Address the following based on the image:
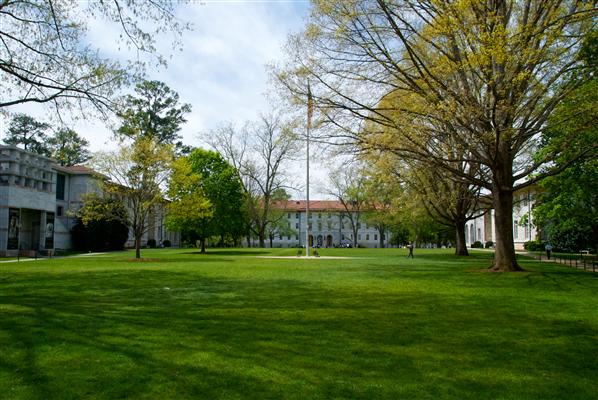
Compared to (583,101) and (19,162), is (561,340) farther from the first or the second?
(19,162)

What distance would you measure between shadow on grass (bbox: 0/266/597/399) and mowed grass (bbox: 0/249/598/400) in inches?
0.9

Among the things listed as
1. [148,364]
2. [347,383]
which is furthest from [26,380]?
[347,383]

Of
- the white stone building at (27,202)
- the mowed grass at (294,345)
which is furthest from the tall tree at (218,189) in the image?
the mowed grass at (294,345)

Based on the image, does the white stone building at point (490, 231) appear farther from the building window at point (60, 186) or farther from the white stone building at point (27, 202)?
the building window at point (60, 186)

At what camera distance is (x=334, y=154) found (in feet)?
78.5

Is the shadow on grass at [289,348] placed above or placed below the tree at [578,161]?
below

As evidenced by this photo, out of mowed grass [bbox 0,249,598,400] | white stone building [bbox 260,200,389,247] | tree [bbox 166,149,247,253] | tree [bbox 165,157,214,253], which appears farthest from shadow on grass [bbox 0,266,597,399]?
white stone building [bbox 260,200,389,247]

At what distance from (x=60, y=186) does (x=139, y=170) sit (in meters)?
25.5

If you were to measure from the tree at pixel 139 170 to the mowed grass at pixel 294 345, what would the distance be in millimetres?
21523

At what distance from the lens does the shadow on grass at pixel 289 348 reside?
561cm

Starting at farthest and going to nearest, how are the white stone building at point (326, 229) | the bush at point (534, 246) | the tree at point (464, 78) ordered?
the white stone building at point (326, 229) < the bush at point (534, 246) < the tree at point (464, 78)

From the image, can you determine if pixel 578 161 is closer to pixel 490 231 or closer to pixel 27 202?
pixel 27 202

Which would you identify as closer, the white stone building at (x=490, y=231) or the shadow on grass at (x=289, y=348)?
the shadow on grass at (x=289, y=348)

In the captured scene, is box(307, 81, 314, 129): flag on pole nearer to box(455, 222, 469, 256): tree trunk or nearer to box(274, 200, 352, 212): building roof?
box(455, 222, 469, 256): tree trunk
